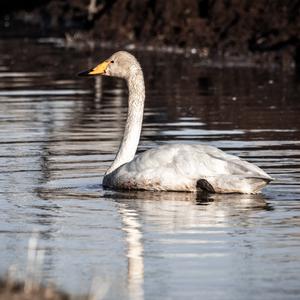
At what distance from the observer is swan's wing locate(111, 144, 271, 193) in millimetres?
13531

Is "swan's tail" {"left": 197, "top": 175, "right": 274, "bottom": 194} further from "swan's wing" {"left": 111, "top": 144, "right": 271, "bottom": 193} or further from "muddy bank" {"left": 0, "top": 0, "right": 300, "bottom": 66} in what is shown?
"muddy bank" {"left": 0, "top": 0, "right": 300, "bottom": 66}

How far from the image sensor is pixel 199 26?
42.3 meters

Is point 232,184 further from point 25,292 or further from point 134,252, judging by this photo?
point 25,292

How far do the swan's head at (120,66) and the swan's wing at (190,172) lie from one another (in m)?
1.79

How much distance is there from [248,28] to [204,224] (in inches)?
1105

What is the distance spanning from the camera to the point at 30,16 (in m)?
66.0

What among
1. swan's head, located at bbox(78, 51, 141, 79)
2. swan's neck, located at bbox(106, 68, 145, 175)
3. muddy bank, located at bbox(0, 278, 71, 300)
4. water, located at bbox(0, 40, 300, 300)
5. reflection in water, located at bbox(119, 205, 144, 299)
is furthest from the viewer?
swan's head, located at bbox(78, 51, 141, 79)

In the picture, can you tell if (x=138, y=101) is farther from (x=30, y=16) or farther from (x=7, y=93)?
(x=30, y=16)

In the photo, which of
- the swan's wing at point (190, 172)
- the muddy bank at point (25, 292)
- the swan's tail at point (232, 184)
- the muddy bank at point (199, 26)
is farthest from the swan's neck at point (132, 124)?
the muddy bank at point (199, 26)

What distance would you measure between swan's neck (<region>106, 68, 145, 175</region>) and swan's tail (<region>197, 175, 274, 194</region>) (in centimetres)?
140

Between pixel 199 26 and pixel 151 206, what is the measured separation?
97.4 ft

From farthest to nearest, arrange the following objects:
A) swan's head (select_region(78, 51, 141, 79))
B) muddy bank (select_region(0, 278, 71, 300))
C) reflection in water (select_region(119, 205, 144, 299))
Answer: swan's head (select_region(78, 51, 141, 79)) → reflection in water (select_region(119, 205, 144, 299)) → muddy bank (select_region(0, 278, 71, 300))

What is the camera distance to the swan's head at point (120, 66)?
15617 mm

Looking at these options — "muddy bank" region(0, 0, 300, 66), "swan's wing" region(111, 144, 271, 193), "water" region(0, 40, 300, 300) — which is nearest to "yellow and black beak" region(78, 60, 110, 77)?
"water" region(0, 40, 300, 300)
